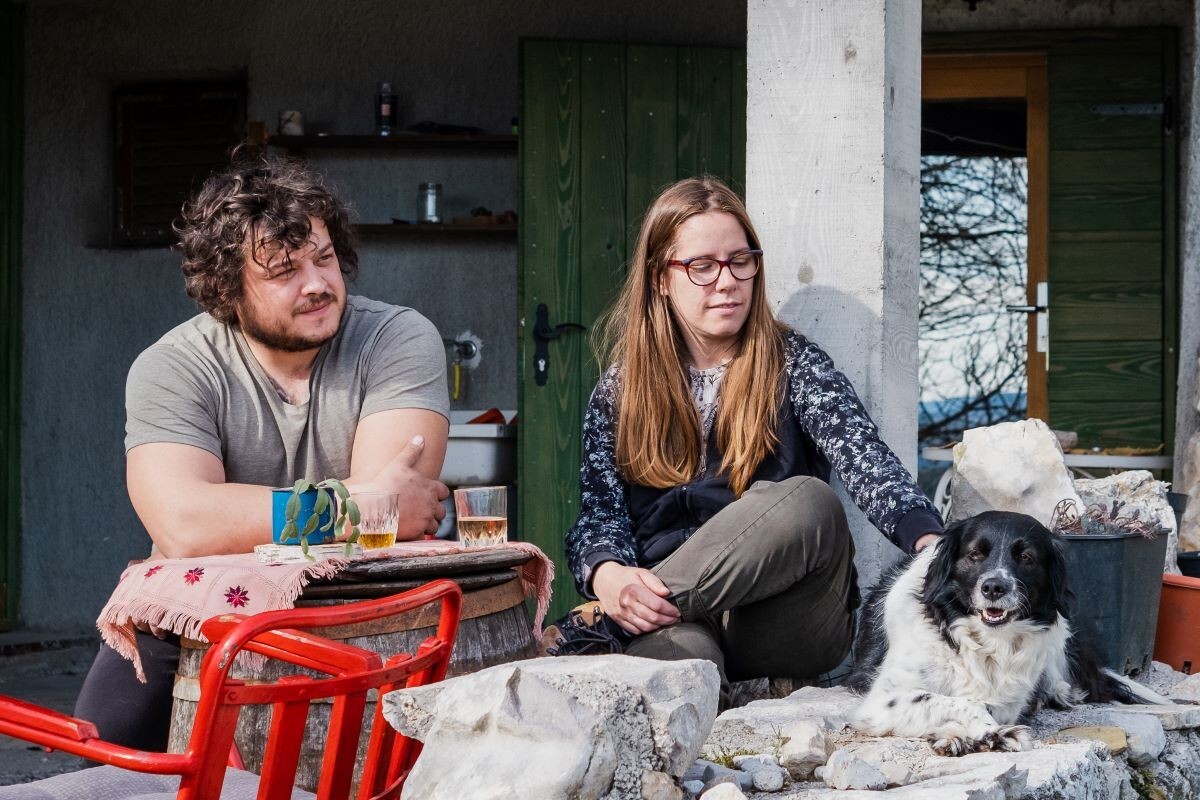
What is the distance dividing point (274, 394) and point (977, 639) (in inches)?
56.6

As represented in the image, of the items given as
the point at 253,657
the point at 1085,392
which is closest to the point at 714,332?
the point at 253,657

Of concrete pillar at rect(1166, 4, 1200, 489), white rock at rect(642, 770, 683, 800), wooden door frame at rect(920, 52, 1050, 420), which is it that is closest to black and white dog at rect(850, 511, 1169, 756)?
white rock at rect(642, 770, 683, 800)

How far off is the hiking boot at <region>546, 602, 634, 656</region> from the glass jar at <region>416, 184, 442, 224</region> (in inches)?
128

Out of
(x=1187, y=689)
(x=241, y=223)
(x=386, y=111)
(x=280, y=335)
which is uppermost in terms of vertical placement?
(x=386, y=111)

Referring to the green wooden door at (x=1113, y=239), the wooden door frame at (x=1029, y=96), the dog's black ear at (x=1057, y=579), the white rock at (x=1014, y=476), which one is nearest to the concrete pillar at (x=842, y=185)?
the white rock at (x=1014, y=476)

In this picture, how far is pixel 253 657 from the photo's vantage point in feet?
7.37

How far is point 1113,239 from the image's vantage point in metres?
5.66

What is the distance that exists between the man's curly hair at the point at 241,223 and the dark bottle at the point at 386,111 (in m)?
3.14

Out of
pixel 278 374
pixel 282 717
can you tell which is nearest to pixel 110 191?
pixel 278 374

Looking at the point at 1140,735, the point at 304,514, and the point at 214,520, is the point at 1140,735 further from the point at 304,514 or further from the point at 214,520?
the point at 214,520

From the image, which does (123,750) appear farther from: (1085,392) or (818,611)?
(1085,392)

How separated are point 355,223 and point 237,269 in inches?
128

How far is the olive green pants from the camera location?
2703 millimetres

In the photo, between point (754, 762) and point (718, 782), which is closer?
point (718, 782)
